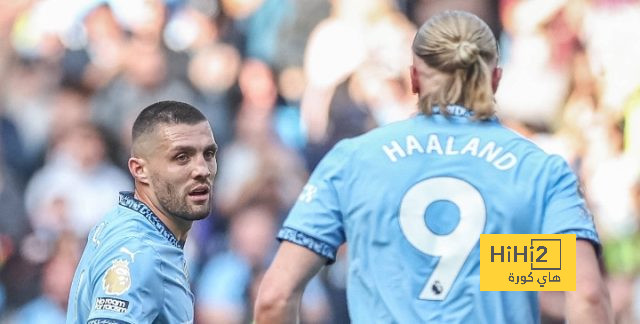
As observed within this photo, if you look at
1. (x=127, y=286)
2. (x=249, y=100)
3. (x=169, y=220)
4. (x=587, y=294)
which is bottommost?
(x=127, y=286)

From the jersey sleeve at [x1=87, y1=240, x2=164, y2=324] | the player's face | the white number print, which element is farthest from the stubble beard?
the white number print

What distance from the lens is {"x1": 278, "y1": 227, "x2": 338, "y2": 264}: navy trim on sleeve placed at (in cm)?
404

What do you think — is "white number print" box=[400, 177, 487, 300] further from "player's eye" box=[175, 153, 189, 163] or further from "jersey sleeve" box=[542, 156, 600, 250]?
"player's eye" box=[175, 153, 189, 163]

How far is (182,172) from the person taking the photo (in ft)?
14.6

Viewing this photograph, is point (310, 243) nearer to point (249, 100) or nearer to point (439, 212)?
point (439, 212)

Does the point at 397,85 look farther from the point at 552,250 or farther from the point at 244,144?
the point at 552,250

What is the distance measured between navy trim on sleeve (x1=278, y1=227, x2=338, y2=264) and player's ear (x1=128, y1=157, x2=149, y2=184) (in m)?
0.63

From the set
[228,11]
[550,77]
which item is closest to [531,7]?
[550,77]

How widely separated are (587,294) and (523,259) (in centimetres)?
22

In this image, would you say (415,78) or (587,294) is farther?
(415,78)

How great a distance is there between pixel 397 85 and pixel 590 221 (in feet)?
19.7

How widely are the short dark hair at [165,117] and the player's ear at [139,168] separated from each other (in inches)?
3.2

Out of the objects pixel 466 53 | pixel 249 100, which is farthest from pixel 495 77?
pixel 249 100

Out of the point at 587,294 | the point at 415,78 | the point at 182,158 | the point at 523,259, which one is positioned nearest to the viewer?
the point at 587,294
